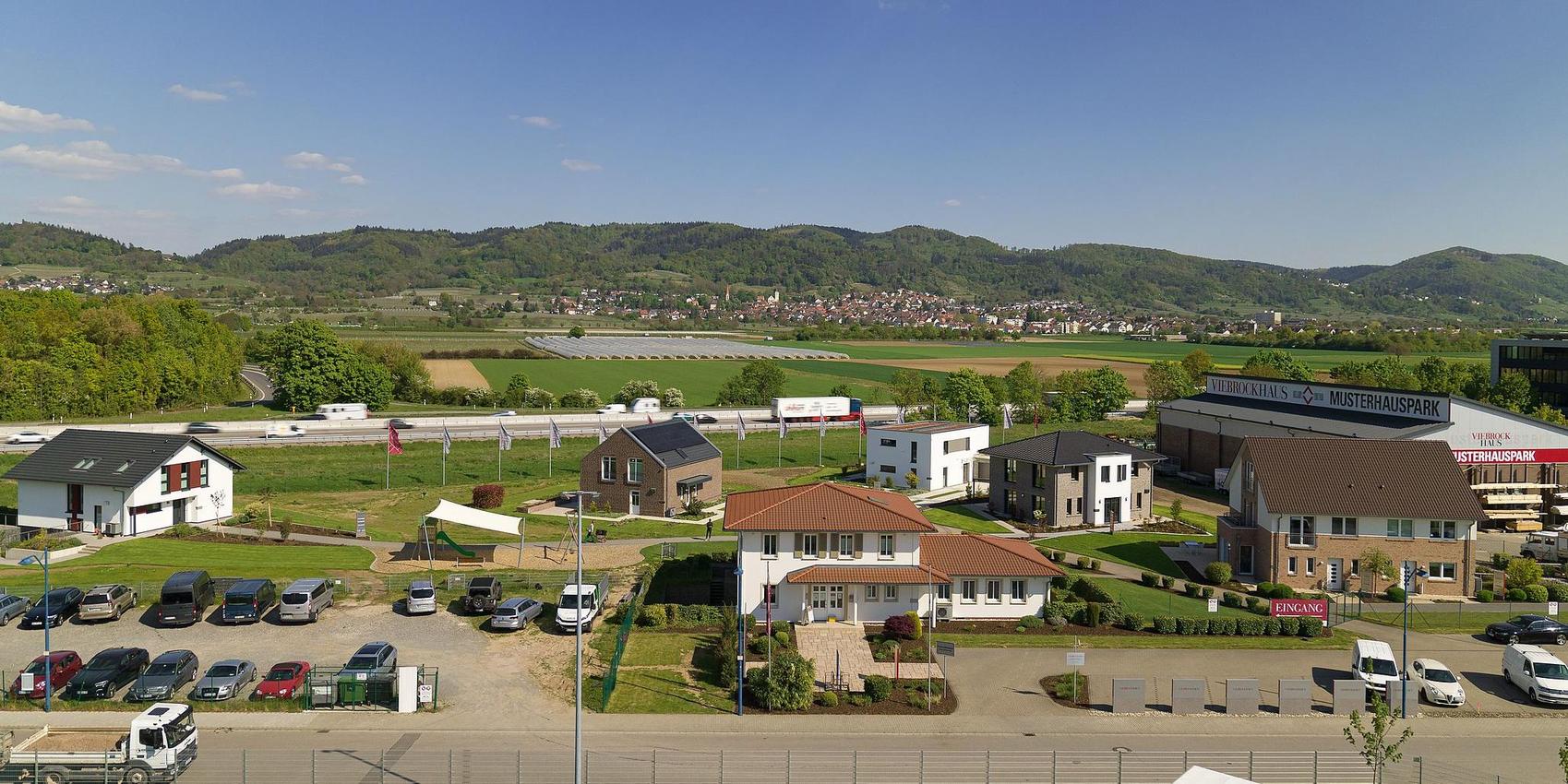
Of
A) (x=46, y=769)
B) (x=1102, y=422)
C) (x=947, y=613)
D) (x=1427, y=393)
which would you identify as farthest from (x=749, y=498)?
(x=1102, y=422)

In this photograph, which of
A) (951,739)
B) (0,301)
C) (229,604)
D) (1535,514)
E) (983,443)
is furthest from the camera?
(0,301)

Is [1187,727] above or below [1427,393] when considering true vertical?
below

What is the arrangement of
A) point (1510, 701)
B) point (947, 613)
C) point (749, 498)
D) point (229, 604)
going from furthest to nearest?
point (749, 498), point (947, 613), point (229, 604), point (1510, 701)

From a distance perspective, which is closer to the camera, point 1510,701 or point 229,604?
point 1510,701

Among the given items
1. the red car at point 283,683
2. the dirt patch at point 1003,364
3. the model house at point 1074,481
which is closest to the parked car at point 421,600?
the red car at point 283,683

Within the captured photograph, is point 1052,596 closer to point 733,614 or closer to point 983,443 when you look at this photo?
point 733,614

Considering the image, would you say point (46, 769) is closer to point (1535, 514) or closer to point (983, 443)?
point (983, 443)

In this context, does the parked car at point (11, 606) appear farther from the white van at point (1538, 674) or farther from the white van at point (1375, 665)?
the white van at point (1538, 674)

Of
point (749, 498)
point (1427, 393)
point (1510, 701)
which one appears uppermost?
point (1427, 393)
